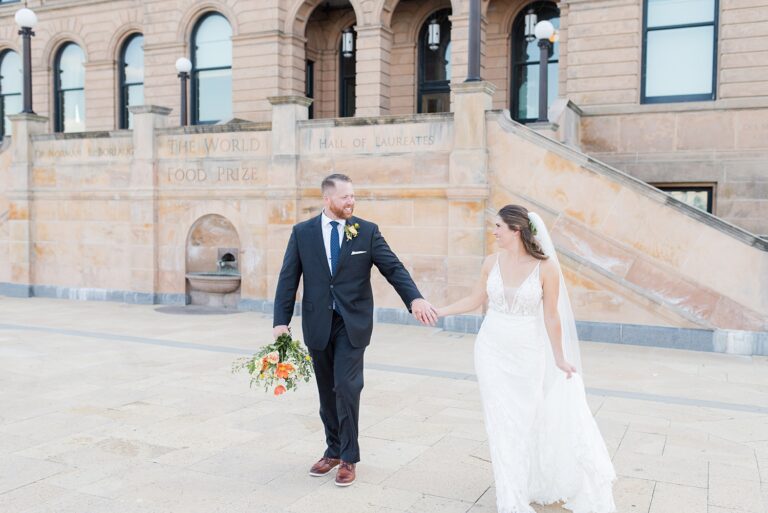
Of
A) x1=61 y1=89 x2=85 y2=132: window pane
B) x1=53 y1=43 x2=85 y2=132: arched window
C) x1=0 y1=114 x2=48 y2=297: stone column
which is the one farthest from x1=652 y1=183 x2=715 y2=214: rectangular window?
x1=53 y1=43 x2=85 y2=132: arched window

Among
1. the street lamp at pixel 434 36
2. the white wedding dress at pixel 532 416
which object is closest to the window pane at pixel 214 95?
the street lamp at pixel 434 36

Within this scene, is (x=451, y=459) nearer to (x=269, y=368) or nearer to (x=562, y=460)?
(x=562, y=460)

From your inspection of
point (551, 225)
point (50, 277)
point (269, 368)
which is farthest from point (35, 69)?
point (269, 368)

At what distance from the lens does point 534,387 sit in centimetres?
477

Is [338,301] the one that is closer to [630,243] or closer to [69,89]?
[630,243]

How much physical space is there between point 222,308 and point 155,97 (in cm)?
1038

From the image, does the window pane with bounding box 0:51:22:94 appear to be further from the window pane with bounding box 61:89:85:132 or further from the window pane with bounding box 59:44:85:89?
A: the window pane with bounding box 61:89:85:132

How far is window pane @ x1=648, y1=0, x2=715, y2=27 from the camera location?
52.5 feet

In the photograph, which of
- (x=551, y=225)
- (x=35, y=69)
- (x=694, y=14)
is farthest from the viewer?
(x=35, y=69)

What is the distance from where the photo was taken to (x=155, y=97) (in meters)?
22.8

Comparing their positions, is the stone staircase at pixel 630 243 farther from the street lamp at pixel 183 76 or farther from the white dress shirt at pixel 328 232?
the street lamp at pixel 183 76

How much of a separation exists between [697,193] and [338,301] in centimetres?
1293

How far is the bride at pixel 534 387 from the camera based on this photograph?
4.68 metres

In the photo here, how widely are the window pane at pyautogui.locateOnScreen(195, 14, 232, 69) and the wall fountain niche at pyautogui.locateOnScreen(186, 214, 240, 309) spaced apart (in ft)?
28.3
